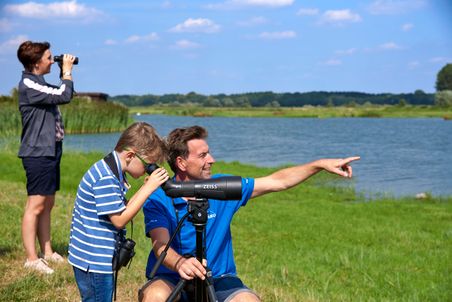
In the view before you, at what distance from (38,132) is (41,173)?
315 mm

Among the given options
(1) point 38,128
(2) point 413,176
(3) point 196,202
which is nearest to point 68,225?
(1) point 38,128

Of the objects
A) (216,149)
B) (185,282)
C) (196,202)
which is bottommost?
(216,149)

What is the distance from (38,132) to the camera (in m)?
4.51

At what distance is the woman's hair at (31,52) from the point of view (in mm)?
4410

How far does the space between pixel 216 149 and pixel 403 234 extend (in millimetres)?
20505

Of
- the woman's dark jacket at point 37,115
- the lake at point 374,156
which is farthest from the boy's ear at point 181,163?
the lake at point 374,156

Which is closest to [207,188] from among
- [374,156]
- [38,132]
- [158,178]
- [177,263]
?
[158,178]

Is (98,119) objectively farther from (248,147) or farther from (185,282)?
(185,282)

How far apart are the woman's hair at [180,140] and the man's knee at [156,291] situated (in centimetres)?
62

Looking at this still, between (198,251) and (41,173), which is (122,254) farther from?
(41,173)

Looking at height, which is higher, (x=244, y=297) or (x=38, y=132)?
(x=38, y=132)

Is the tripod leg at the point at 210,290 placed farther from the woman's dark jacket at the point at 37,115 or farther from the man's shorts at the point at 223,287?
the woman's dark jacket at the point at 37,115

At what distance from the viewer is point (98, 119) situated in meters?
32.5

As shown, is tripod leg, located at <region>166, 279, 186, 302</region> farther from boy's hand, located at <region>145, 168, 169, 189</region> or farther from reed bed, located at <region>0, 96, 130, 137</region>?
reed bed, located at <region>0, 96, 130, 137</region>
